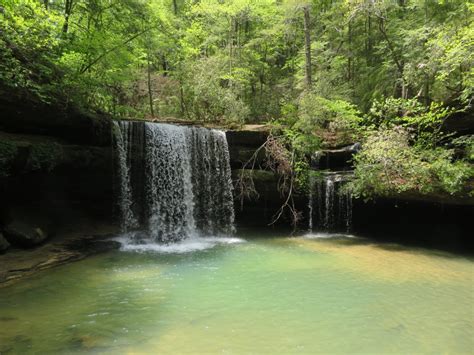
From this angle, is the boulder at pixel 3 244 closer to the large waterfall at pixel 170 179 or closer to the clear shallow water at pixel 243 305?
the clear shallow water at pixel 243 305

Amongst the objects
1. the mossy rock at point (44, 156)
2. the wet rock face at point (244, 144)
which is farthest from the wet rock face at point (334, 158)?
the mossy rock at point (44, 156)

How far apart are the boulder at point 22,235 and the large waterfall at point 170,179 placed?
3.26m

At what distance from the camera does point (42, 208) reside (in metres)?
12.1

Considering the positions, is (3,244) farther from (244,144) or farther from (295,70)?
(295,70)

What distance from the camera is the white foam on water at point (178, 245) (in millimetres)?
11195

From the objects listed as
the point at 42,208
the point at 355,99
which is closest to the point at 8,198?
the point at 42,208

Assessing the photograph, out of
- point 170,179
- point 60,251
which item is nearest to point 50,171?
point 60,251

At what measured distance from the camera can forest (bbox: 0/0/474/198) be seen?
1020 centimetres

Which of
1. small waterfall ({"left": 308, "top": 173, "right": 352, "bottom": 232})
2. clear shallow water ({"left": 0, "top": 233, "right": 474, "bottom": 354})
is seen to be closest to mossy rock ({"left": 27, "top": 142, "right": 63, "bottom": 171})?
clear shallow water ({"left": 0, "top": 233, "right": 474, "bottom": 354})

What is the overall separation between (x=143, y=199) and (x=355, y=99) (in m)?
11.2

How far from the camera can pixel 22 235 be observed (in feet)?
32.6

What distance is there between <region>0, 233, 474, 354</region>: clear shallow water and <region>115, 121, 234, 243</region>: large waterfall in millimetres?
2977

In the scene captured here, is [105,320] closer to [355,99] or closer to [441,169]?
[441,169]

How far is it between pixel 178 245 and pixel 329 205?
627 cm
